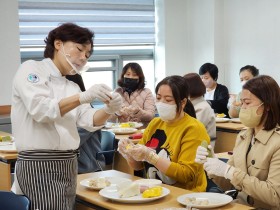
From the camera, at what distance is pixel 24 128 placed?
215 centimetres

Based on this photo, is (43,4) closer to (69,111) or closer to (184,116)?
(184,116)

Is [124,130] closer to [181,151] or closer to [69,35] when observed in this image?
[181,151]

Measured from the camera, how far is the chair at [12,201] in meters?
2.20

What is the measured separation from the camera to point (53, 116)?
2.07 m

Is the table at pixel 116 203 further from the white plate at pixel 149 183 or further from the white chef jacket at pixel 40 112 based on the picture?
the white chef jacket at pixel 40 112

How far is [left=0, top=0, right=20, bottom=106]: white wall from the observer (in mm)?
5441

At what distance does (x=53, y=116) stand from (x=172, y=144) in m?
0.95

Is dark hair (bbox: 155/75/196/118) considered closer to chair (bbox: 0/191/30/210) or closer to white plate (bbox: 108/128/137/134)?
chair (bbox: 0/191/30/210)

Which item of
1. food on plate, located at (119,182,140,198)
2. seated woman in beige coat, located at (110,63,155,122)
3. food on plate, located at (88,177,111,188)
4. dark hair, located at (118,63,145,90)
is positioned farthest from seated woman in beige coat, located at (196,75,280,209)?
dark hair, located at (118,63,145,90)

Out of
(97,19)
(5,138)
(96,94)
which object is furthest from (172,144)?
(97,19)

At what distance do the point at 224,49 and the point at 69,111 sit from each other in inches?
196

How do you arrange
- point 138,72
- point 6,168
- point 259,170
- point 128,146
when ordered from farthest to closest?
point 138,72, point 6,168, point 128,146, point 259,170

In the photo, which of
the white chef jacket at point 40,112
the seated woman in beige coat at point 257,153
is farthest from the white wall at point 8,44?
the seated woman in beige coat at point 257,153

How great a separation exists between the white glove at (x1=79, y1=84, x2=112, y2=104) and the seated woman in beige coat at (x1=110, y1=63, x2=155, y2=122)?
3152mm
